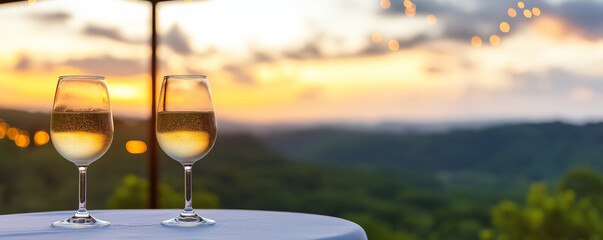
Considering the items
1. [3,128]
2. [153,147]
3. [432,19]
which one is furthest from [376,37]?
[153,147]

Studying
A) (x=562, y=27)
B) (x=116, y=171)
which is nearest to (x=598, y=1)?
(x=562, y=27)

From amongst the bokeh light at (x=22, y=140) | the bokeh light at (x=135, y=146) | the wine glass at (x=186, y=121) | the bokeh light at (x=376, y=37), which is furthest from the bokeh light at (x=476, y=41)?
the wine glass at (x=186, y=121)

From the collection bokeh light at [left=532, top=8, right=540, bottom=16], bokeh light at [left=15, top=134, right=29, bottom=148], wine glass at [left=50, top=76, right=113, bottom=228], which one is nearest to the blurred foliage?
bokeh light at [left=532, top=8, right=540, bottom=16]

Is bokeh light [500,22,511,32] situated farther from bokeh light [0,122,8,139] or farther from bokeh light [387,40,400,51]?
bokeh light [0,122,8,139]

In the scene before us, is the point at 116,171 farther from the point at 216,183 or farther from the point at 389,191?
the point at 389,191

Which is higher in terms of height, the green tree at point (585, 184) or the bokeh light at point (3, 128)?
the bokeh light at point (3, 128)

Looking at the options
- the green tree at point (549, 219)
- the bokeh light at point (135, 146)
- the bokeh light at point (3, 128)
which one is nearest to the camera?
the green tree at point (549, 219)

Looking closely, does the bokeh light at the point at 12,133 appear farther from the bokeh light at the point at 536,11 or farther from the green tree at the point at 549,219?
the bokeh light at the point at 536,11
